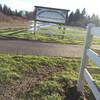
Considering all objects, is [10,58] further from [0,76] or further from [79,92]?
[79,92]

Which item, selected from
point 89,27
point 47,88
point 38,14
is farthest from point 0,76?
point 38,14

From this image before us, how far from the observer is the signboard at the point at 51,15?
20469 mm

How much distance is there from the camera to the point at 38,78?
284 inches

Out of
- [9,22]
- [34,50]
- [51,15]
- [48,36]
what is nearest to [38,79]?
[34,50]

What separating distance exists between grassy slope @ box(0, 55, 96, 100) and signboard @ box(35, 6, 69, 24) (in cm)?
1179

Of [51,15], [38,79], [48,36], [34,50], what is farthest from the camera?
[51,15]

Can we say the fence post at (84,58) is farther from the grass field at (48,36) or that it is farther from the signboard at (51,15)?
the signboard at (51,15)

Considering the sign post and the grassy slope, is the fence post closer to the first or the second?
the grassy slope

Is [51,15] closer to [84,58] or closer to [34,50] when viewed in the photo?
[34,50]

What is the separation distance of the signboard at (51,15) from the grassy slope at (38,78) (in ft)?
38.7

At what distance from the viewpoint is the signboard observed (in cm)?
2047

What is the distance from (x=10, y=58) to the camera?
8484 millimetres

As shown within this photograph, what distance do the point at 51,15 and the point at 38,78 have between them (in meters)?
13.7

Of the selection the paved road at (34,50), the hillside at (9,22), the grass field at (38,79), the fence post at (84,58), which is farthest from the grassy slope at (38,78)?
the hillside at (9,22)
